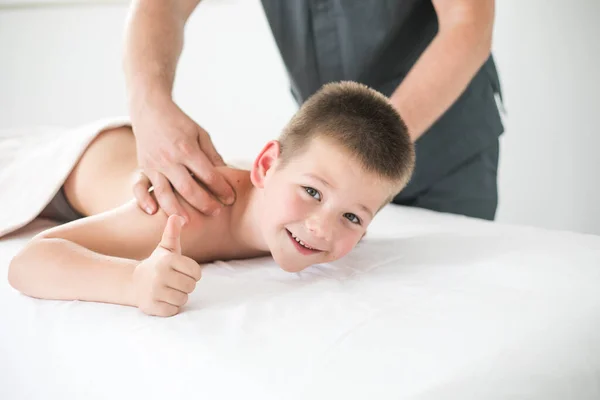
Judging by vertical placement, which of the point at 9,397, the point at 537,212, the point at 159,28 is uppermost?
the point at 159,28

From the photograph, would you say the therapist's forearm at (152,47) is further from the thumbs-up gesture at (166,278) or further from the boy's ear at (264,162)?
the thumbs-up gesture at (166,278)

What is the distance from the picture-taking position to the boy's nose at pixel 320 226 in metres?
0.91

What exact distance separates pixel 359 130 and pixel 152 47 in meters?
0.45

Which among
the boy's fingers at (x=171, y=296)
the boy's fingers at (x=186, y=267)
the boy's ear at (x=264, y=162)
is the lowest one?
the boy's fingers at (x=171, y=296)

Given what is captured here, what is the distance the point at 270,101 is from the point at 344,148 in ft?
5.44

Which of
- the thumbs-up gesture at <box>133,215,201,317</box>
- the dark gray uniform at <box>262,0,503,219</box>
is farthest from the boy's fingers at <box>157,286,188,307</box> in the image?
the dark gray uniform at <box>262,0,503,219</box>

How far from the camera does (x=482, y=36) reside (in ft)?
3.98

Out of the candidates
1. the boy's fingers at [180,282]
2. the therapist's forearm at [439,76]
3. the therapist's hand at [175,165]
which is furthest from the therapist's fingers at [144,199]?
the therapist's forearm at [439,76]

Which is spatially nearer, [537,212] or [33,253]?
[33,253]

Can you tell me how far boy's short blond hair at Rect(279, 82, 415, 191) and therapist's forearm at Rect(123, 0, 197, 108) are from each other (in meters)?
0.25

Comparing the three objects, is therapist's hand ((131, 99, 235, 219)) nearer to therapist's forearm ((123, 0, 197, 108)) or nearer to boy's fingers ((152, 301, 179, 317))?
therapist's forearm ((123, 0, 197, 108))

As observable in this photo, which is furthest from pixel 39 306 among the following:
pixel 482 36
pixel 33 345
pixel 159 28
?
pixel 482 36

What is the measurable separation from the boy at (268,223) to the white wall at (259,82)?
1.27 metres

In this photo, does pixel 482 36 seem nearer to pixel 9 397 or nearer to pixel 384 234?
pixel 384 234
